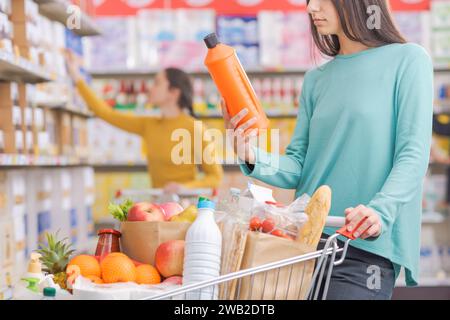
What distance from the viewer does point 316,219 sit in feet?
5.38

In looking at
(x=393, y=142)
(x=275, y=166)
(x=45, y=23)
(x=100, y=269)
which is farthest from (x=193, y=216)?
(x=45, y=23)

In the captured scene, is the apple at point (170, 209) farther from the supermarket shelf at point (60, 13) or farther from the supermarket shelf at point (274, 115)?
the supermarket shelf at point (274, 115)

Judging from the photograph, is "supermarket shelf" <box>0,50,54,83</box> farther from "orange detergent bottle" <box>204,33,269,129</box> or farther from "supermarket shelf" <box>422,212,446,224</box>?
"supermarket shelf" <box>422,212,446,224</box>

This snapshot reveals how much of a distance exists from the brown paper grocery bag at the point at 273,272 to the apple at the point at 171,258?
16cm

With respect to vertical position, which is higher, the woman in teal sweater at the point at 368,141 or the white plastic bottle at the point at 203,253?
the woman in teal sweater at the point at 368,141

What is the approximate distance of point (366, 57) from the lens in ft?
6.95

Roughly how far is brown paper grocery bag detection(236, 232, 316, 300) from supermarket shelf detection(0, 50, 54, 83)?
1.98 meters

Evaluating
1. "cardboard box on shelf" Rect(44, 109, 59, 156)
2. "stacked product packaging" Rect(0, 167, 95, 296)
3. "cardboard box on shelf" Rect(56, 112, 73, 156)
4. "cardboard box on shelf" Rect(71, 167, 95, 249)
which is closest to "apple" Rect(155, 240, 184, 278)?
"stacked product packaging" Rect(0, 167, 95, 296)

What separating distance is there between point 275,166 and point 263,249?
626 millimetres

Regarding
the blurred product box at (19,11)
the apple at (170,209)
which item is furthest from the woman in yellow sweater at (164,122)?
the apple at (170,209)

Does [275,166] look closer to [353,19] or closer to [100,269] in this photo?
[353,19]

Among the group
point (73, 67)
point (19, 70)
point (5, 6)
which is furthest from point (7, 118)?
point (73, 67)

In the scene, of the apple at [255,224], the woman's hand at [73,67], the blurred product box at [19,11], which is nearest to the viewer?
the apple at [255,224]

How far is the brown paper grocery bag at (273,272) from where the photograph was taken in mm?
1579
